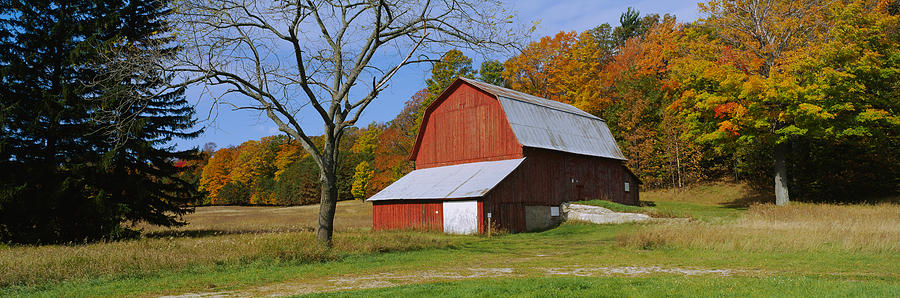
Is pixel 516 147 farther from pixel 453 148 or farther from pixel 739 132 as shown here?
pixel 739 132

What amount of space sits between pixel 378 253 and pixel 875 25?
2844 cm

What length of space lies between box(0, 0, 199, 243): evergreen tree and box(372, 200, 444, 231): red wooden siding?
10.7 m

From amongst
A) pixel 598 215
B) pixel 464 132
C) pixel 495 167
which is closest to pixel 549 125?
pixel 464 132

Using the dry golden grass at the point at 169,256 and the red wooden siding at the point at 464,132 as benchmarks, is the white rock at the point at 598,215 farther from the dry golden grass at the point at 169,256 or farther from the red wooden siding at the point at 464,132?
the dry golden grass at the point at 169,256

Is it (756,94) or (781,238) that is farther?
(756,94)

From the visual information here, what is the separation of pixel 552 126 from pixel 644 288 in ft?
80.5

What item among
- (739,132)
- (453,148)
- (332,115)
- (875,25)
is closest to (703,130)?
(739,132)

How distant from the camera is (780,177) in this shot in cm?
3142

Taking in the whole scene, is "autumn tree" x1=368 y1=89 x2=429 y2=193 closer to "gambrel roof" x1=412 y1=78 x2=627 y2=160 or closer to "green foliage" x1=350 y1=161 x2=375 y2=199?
"green foliage" x1=350 y1=161 x2=375 y2=199

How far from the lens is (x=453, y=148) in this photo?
31719 millimetres

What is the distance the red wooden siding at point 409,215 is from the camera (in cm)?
2650

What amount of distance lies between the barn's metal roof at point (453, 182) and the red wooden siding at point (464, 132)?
0.62 meters

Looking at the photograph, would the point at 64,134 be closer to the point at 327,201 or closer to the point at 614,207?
the point at 327,201

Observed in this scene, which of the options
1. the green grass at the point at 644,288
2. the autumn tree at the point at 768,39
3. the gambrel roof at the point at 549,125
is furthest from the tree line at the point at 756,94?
the green grass at the point at 644,288
